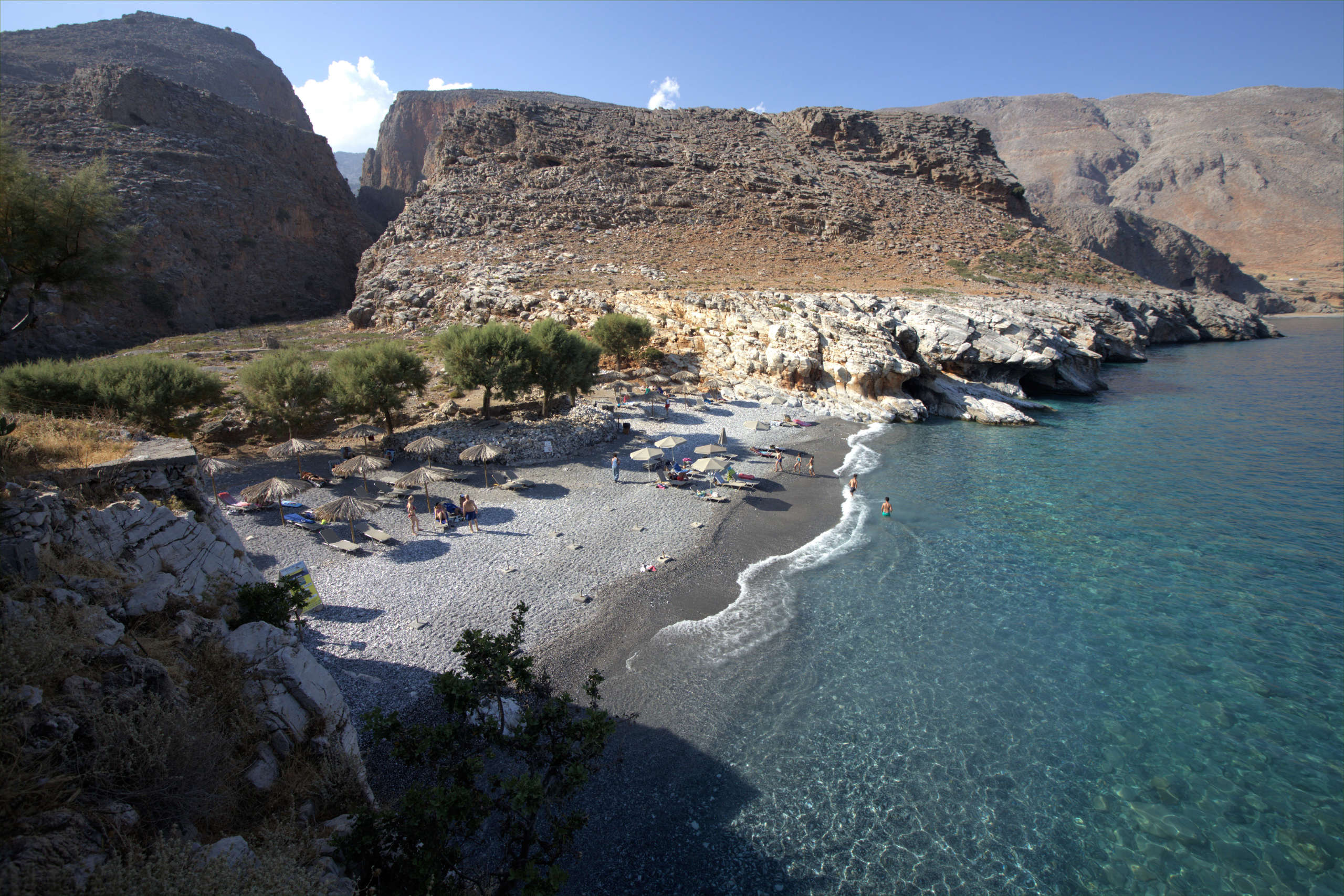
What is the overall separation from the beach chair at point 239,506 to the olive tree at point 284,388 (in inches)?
175

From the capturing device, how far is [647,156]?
62375 millimetres

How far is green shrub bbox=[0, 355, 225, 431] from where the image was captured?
60.0 feet

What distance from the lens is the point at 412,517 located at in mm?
17062

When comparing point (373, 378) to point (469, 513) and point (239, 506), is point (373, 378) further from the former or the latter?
point (469, 513)

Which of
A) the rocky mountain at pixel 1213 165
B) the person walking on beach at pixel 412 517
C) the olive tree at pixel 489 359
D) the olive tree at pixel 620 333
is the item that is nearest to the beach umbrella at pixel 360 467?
the person walking on beach at pixel 412 517

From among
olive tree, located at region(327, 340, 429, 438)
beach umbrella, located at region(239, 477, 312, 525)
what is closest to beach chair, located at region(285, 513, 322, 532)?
beach umbrella, located at region(239, 477, 312, 525)

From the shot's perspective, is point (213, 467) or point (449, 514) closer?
point (213, 467)

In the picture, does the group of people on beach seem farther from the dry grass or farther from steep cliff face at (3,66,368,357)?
steep cliff face at (3,66,368,357)

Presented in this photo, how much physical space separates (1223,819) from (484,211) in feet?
200

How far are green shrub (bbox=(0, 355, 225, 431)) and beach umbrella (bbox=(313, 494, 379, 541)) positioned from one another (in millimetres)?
8981

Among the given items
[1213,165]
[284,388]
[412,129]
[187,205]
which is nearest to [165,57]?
[412,129]

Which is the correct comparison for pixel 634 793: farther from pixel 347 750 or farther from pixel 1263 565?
pixel 1263 565

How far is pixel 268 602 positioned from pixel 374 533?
8572 mm

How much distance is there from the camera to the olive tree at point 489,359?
2369cm
